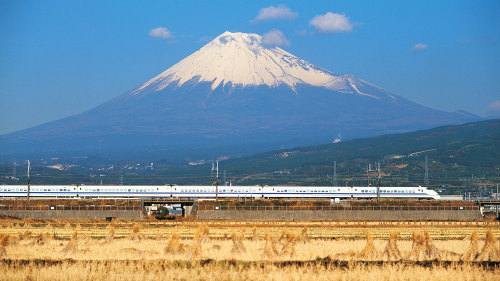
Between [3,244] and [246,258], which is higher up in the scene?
[3,244]

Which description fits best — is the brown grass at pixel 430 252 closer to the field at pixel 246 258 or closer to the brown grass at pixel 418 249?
the field at pixel 246 258

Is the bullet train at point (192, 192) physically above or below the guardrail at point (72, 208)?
above

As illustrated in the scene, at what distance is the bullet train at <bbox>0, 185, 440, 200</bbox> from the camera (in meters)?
133

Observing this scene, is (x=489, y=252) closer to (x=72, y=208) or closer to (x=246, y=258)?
(x=246, y=258)

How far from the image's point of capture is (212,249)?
156 feet

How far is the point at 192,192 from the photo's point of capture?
138 m

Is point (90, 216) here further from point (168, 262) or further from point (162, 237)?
point (168, 262)

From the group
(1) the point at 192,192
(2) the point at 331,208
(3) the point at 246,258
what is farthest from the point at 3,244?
(1) the point at 192,192

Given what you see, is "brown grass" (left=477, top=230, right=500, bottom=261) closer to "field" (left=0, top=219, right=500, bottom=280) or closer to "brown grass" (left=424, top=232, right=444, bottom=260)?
"field" (left=0, top=219, right=500, bottom=280)

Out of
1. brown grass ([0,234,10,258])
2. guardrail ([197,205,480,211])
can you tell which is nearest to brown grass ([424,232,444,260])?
brown grass ([0,234,10,258])

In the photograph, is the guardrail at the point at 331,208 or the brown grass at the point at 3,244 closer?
the brown grass at the point at 3,244

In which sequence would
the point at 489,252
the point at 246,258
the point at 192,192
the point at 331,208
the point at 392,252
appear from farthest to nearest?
the point at 192,192 → the point at 331,208 → the point at 392,252 → the point at 246,258 → the point at 489,252

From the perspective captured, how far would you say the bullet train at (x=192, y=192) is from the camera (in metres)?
133

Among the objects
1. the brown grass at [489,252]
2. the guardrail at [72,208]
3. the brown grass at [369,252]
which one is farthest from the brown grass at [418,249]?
the guardrail at [72,208]
